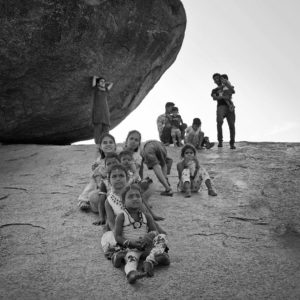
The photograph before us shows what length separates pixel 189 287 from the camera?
3.21 m

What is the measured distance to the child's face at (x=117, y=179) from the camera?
13.8 feet

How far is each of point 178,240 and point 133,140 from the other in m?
1.92

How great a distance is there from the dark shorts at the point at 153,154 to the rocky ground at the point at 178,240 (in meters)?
0.54

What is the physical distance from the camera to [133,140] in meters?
5.64

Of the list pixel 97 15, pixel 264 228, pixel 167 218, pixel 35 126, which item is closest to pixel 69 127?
pixel 35 126

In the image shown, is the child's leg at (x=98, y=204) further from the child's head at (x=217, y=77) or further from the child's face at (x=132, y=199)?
the child's head at (x=217, y=77)

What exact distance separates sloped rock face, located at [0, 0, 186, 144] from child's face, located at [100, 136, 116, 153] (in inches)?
159

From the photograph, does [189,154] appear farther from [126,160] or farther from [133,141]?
[126,160]

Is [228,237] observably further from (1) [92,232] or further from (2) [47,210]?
(2) [47,210]

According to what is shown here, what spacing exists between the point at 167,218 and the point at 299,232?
1614 mm

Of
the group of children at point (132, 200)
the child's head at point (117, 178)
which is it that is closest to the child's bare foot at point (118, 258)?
the group of children at point (132, 200)

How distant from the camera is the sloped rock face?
824 centimetres

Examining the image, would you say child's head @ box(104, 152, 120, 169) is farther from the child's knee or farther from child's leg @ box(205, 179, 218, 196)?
child's leg @ box(205, 179, 218, 196)

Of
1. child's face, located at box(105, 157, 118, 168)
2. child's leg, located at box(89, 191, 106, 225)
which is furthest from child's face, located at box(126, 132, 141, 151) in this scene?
child's leg, located at box(89, 191, 106, 225)
